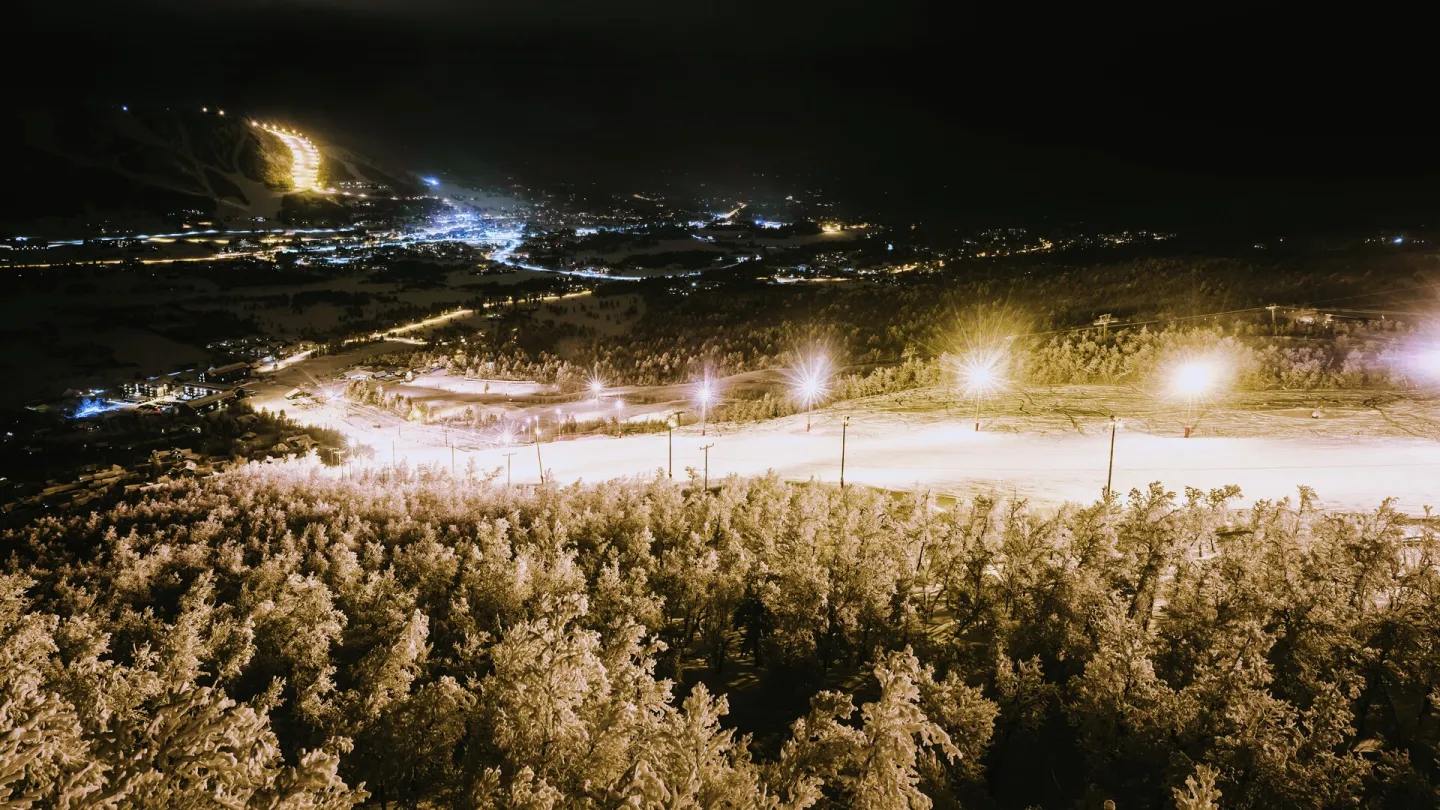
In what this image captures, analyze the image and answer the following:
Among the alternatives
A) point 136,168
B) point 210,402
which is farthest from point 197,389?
point 136,168

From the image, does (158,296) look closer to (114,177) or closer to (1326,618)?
(114,177)

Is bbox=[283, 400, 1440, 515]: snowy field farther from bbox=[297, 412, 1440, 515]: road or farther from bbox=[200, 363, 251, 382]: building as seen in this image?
bbox=[200, 363, 251, 382]: building

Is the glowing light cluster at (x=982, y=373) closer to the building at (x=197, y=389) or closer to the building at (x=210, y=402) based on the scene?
the building at (x=210, y=402)

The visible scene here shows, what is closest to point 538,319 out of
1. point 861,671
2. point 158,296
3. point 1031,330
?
point 158,296

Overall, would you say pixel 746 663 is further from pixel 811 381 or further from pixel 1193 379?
pixel 811 381

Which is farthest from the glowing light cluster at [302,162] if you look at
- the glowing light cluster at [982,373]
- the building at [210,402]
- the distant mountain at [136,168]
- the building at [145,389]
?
the glowing light cluster at [982,373]

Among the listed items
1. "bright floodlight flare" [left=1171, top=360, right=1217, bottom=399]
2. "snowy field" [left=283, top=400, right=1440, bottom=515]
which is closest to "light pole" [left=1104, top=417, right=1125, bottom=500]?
"snowy field" [left=283, top=400, right=1440, bottom=515]
